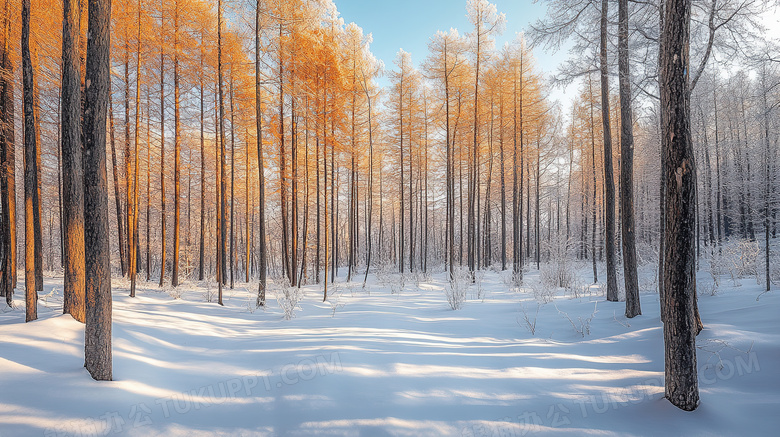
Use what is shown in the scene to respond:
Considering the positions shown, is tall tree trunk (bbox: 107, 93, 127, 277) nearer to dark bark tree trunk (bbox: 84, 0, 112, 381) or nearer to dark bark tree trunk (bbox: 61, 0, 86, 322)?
dark bark tree trunk (bbox: 61, 0, 86, 322)

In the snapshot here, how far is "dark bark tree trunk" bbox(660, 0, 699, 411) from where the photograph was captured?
2.65 meters

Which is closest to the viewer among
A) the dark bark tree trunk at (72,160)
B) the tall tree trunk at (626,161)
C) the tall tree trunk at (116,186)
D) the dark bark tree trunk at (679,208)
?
the dark bark tree trunk at (679,208)

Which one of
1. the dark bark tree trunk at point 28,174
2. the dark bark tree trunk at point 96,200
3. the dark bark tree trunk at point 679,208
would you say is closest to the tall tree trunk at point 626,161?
the dark bark tree trunk at point 679,208

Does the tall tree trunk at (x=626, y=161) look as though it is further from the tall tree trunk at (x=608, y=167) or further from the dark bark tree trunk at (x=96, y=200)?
the dark bark tree trunk at (x=96, y=200)

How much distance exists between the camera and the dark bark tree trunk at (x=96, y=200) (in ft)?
10.1

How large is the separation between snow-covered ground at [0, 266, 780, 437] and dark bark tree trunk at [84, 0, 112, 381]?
1.25 feet

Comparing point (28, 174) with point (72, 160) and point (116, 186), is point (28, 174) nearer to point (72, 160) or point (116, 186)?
point (72, 160)

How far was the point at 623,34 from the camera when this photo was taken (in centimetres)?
612

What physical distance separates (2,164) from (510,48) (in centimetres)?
1861

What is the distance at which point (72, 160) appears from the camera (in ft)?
13.4

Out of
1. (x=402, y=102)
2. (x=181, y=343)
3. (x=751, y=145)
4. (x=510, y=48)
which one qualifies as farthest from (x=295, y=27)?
(x=751, y=145)

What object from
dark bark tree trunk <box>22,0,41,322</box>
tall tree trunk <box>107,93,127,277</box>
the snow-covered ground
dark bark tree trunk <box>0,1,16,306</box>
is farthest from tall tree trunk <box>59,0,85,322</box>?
tall tree trunk <box>107,93,127,277</box>

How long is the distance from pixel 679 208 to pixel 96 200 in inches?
214

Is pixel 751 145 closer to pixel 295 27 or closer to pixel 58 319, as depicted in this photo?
pixel 295 27
